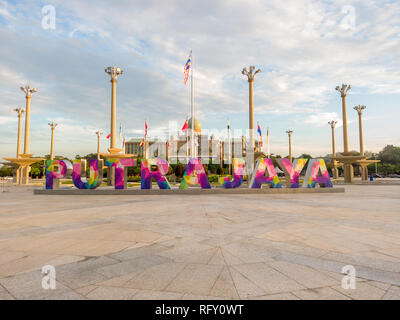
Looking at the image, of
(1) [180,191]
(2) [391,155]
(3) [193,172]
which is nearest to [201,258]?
(3) [193,172]

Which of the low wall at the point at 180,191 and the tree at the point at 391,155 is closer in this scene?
the low wall at the point at 180,191

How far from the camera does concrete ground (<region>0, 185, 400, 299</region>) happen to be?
3.95 m

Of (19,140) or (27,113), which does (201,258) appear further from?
(19,140)

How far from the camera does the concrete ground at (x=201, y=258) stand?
13.0 feet

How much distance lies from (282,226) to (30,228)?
29.2 ft

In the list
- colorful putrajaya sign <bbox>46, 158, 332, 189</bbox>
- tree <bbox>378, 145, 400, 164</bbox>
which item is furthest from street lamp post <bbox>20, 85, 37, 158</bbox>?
tree <bbox>378, 145, 400, 164</bbox>

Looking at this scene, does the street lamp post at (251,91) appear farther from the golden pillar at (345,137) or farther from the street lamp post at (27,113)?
the street lamp post at (27,113)

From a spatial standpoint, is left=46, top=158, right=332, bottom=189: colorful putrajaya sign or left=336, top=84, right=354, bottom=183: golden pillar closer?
left=46, top=158, right=332, bottom=189: colorful putrajaya sign

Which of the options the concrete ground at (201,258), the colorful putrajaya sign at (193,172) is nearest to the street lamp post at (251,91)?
the colorful putrajaya sign at (193,172)

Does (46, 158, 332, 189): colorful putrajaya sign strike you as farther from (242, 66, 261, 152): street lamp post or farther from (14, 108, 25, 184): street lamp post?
(14, 108, 25, 184): street lamp post

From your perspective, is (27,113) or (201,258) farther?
(27,113)

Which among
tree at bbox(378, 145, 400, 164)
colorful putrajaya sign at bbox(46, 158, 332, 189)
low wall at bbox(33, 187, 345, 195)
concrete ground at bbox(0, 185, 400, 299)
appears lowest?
concrete ground at bbox(0, 185, 400, 299)

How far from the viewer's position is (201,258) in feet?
17.8
